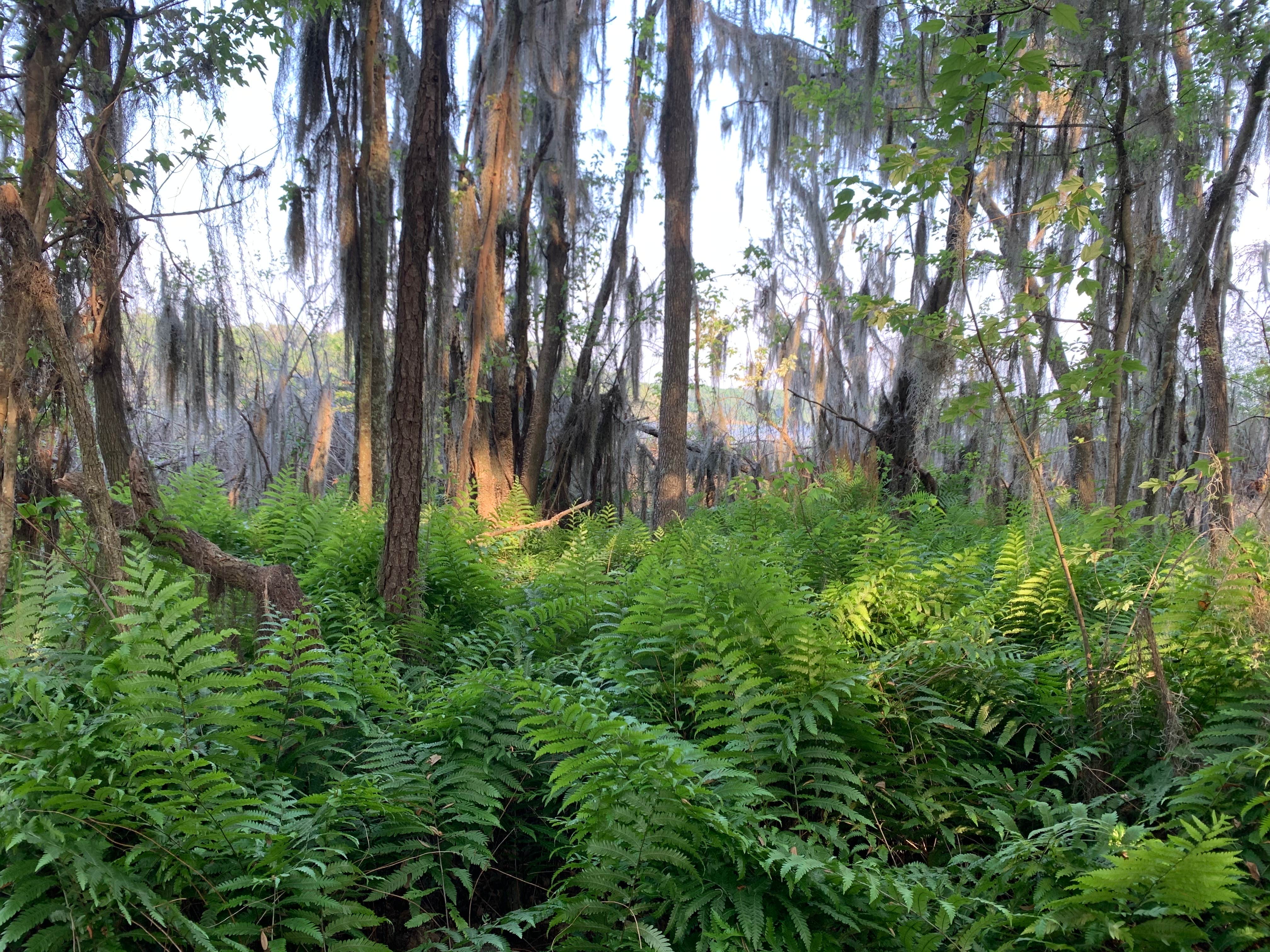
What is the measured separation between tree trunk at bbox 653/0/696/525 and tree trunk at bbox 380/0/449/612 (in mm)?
3329

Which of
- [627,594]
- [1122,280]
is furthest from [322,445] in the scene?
[1122,280]

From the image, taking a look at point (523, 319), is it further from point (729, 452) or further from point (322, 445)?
point (322, 445)

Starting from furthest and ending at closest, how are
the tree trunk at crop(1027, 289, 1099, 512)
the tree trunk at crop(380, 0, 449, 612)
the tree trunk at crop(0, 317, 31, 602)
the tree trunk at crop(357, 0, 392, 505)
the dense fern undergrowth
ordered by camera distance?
the tree trunk at crop(357, 0, 392, 505) → the tree trunk at crop(1027, 289, 1099, 512) → the tree trunk at crop(380, 0, 449, 612) → the tree trunk at crop(0, 317, 31, 602) → the dense fern undergrowth

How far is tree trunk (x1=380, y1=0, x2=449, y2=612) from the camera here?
17.2ft

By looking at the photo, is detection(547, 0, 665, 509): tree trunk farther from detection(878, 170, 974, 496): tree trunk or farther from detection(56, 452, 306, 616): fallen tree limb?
detection(56, 452, 306, 616): fallen tree limb

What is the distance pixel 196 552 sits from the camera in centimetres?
448

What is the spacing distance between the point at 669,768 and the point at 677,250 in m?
6.88

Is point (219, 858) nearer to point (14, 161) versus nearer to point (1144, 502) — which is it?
point (1144, 502)

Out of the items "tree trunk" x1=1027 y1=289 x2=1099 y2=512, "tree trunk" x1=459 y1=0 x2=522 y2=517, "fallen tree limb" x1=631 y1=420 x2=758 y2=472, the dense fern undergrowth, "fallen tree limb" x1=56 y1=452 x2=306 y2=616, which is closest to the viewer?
the dense fern undergrowth

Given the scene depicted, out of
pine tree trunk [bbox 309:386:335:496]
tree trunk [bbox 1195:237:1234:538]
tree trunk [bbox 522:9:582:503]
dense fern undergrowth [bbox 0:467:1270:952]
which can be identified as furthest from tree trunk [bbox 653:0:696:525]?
pine tree trunk [bbox 309:386:335:496]

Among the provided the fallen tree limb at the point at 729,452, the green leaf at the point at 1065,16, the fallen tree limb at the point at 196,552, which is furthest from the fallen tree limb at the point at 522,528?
the fallen tree limb at the point at 729,452

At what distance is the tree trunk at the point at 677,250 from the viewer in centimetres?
819

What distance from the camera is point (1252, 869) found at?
2.44 metres

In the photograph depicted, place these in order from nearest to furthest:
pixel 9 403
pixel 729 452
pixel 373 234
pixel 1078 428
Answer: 1. pixel 9 403
2. pixel 1078 428
3. pixel 373 234
4. pixel 729 452
